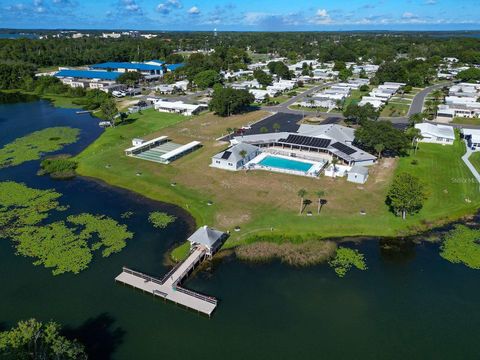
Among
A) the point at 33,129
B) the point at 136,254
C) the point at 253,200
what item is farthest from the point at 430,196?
the point at 33,129

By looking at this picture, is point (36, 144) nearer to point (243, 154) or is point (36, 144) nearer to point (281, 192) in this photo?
point (243, 154)

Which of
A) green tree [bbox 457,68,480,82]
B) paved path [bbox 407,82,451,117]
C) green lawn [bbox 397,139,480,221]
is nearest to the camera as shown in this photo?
green lawn [bbox 397,139,480,221]

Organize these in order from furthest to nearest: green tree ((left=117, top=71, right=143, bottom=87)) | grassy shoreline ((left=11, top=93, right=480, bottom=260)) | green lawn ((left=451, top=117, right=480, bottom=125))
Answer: green tree ((left=117, top=71, right=143, bottom=87)) < green lawn ((left=451, top=117, right=480, bottom=125)) < grassy shoreline ((left=11, top=93, right=480, bottom=260))

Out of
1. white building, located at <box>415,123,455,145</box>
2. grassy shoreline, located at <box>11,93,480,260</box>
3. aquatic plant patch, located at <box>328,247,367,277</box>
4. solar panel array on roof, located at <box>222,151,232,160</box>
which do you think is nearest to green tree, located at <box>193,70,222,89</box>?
grassy shoreline, located at <box>11,93,480,260</box>

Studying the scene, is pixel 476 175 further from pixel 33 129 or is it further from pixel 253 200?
pixel 33 129

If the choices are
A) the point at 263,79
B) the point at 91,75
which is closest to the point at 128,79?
the point at 91,75

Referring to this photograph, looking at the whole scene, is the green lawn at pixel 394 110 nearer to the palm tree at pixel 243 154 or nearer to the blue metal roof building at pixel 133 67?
the palm tree at pixel 243 154

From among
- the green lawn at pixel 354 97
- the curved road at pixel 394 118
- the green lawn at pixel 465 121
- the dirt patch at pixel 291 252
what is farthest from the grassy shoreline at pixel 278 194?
the green lawn at pixel 354 97

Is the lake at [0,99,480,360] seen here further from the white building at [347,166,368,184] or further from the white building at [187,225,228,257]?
the white building at [347,166,368,184]
